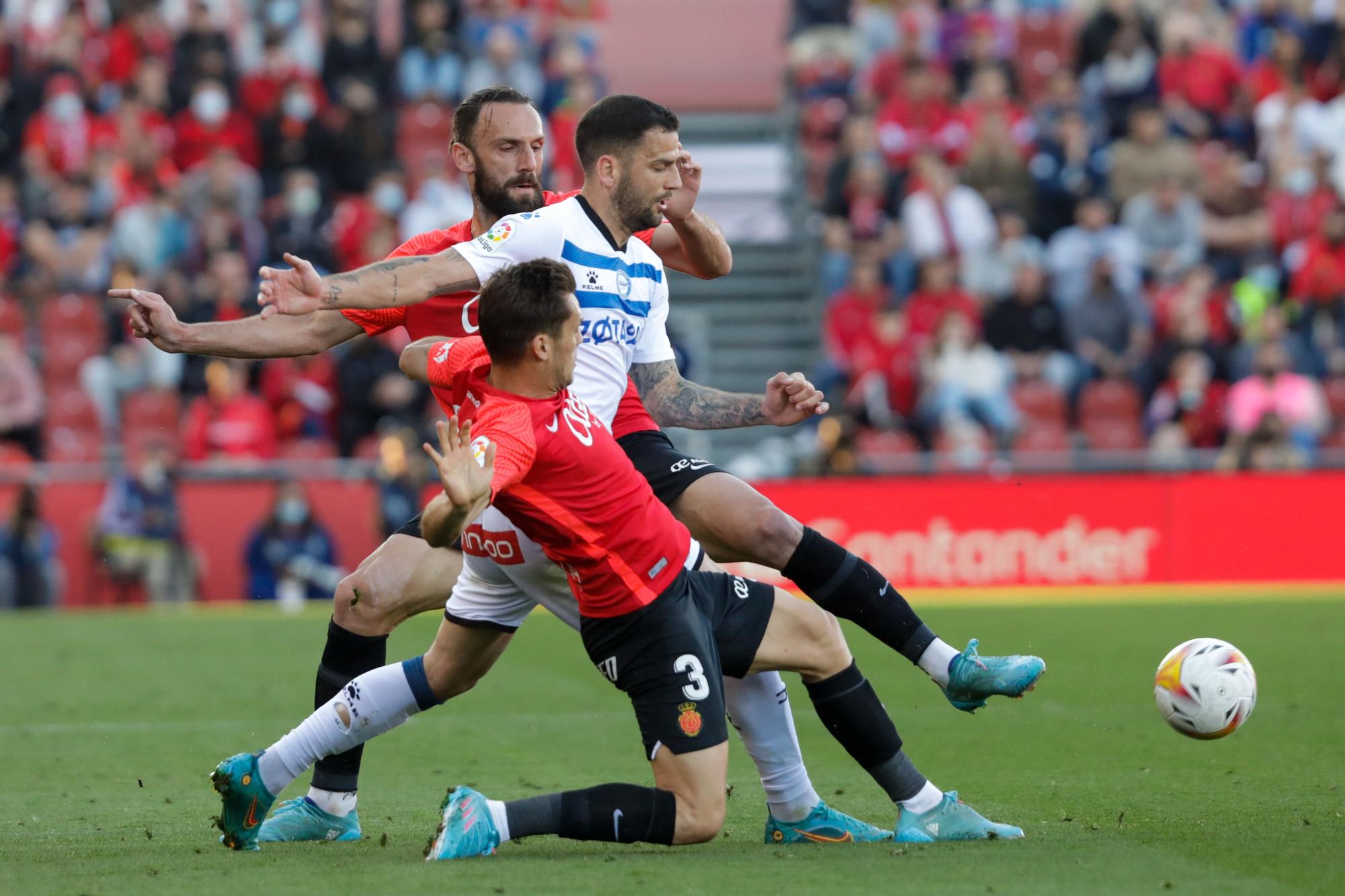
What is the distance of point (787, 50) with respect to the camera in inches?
859

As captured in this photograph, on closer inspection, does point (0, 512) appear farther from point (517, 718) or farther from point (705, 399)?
point (705, 399)

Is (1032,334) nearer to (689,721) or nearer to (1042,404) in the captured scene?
(1042,404)

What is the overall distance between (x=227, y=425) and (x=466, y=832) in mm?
11473

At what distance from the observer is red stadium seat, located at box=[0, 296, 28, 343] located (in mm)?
16891

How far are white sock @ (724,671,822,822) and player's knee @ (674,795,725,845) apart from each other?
0.60m

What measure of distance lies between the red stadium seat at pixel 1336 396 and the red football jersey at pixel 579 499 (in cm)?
1368

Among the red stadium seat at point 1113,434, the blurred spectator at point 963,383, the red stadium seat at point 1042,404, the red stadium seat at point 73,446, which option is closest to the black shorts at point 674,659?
the blurred spectator at point 963,383

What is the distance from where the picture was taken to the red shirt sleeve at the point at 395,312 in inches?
244

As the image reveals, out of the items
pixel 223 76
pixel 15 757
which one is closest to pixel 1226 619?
pixel 15 757

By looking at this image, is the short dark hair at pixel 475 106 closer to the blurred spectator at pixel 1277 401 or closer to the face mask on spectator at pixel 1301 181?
the blurred spectator at pixel 1277 401

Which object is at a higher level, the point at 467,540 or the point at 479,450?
the point at 479,450

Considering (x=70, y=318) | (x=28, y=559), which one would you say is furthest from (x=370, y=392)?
(x=28, y=559)

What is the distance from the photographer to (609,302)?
6039mm

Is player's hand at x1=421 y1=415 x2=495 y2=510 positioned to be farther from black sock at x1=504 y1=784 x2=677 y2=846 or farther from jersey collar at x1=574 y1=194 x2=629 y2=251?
jersey collar at x1=574 y1=194 x2=629 y2=251
